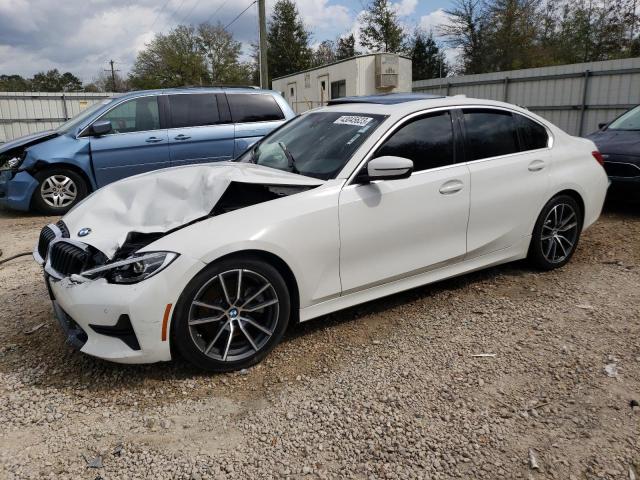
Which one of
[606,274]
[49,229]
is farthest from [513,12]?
[49,229]

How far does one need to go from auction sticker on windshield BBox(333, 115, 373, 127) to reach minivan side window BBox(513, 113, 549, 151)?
153 centimetres

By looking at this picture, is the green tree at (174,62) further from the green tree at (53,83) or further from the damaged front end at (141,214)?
the damaged front end at (141,214)

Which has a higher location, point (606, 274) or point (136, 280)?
point (136, 280)

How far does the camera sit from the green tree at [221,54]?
46.8 metres

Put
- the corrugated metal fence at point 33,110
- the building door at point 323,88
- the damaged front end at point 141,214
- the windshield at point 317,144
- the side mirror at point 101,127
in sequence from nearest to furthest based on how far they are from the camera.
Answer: the damaged front end at point 141,214 → the windshield at point 317,144 → the side mirror at point 101,127 → the corrugated metal fence at point 33,110 → the building door at point 323,88

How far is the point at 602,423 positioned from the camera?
2707 mm

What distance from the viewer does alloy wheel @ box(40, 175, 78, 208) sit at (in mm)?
7727

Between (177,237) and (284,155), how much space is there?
139cm

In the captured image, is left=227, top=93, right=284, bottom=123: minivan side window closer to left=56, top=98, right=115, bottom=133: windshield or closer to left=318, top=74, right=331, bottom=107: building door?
left=56, top=98, right=115, bottom=133: windshield

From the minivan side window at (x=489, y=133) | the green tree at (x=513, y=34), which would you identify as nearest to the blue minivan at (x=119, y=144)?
the minivan side window at (x=489, y=133)

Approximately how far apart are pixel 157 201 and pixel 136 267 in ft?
2.42

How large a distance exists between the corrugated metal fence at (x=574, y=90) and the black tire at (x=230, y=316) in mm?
12448

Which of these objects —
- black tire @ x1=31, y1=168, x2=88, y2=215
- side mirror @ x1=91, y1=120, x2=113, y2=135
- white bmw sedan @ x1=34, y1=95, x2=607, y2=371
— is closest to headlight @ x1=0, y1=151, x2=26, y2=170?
black tire @ x1=31, y1=168, x2=88, y2=215

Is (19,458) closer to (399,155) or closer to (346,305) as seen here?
(346,305)
